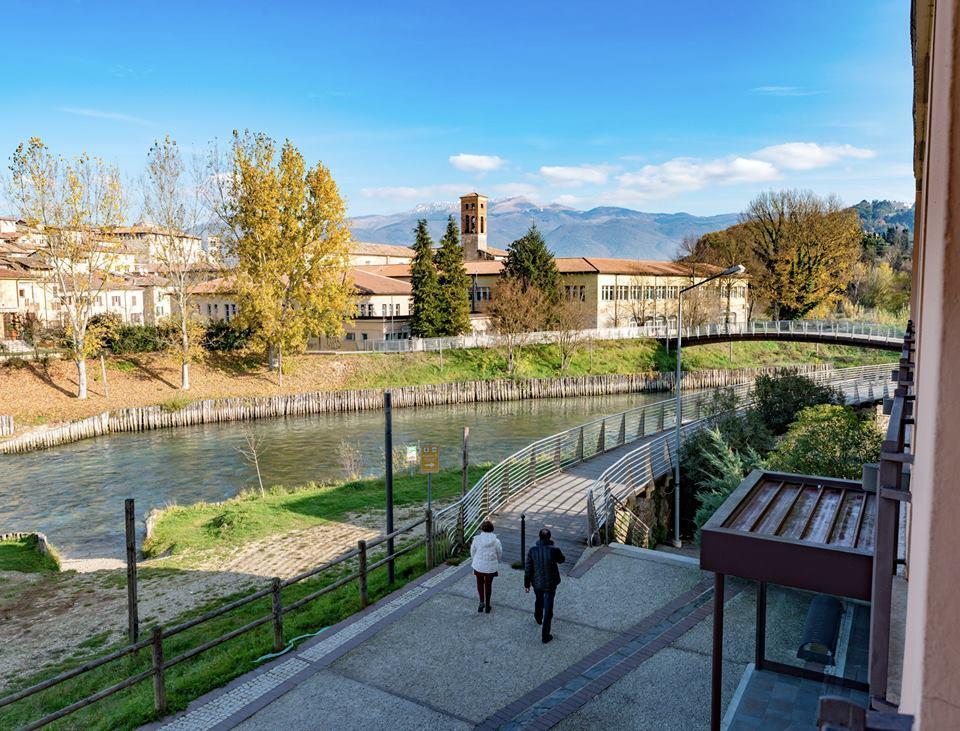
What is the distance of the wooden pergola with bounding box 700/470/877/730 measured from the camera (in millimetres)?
6895

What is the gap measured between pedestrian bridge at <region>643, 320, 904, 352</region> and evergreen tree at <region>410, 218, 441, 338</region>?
18.8 meters

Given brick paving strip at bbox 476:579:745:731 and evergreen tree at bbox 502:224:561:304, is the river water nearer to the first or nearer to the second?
brick paving strip at bbox 476:579:745:731

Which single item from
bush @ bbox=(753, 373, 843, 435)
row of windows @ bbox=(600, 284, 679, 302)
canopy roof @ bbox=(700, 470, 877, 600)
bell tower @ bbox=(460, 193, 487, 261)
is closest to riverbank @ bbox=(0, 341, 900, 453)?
row of windows @ bbox=(600, 284, 679, 302)

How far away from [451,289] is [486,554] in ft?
155

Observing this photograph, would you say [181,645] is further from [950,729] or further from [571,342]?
[571,342]

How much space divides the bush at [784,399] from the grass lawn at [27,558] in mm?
22251

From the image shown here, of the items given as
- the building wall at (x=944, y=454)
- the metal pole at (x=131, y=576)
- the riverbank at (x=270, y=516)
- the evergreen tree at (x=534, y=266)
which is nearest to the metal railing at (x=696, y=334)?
the evergreen tree at (x=534, y=266)

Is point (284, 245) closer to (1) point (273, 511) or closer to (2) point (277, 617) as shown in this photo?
(1) point (273, 511)

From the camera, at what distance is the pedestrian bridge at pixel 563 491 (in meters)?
15.8

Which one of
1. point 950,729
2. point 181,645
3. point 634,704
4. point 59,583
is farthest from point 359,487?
point 950,729

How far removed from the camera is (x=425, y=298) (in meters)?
56.9

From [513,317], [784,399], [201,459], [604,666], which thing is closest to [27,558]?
[201,459]

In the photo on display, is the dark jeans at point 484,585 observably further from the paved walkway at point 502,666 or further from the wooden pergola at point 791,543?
the wooden pergola at point 791,543

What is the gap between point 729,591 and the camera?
12688 millimetres
